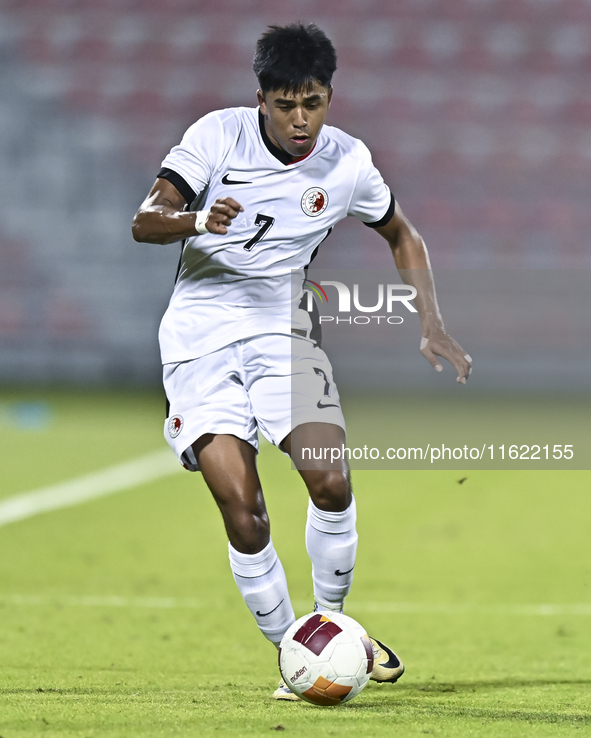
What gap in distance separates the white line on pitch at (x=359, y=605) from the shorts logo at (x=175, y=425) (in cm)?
178

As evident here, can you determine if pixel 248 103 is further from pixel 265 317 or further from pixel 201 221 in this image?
pixel 201 221

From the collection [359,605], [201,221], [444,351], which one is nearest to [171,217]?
[201,221]

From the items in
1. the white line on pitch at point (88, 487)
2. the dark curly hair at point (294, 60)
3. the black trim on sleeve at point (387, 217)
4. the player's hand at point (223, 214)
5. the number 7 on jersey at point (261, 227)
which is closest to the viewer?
the player's hand at point (223, 214)

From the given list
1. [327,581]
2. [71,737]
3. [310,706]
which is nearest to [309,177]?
[327,581]

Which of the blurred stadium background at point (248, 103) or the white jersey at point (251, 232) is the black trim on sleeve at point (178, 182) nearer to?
the white jersey at point (251, 232)

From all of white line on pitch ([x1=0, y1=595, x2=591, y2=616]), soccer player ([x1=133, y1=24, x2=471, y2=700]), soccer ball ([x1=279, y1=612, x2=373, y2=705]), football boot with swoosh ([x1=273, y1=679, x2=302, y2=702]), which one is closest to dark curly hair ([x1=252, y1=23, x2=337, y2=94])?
soccer player ([x1=133, y1=24, x2=471, y2=700])

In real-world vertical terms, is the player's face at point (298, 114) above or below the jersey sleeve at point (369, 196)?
above

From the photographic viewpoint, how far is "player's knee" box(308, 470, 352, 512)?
344cm

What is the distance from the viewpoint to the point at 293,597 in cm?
537

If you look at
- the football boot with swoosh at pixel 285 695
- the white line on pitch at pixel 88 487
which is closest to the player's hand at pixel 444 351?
the football boot with swoosh at pixel 285 695

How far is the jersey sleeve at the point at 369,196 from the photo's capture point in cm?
374

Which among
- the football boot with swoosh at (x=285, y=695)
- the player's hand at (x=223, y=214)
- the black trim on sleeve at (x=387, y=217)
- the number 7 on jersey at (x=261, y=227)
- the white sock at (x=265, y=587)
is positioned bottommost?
the football boot with swoosh at (x=285, y=695)

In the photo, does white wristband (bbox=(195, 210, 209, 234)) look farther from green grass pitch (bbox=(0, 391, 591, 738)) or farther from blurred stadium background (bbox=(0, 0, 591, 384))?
blurred stadium background (bbox=(0, 0, 591, 384))

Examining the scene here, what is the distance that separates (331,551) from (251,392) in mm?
544
